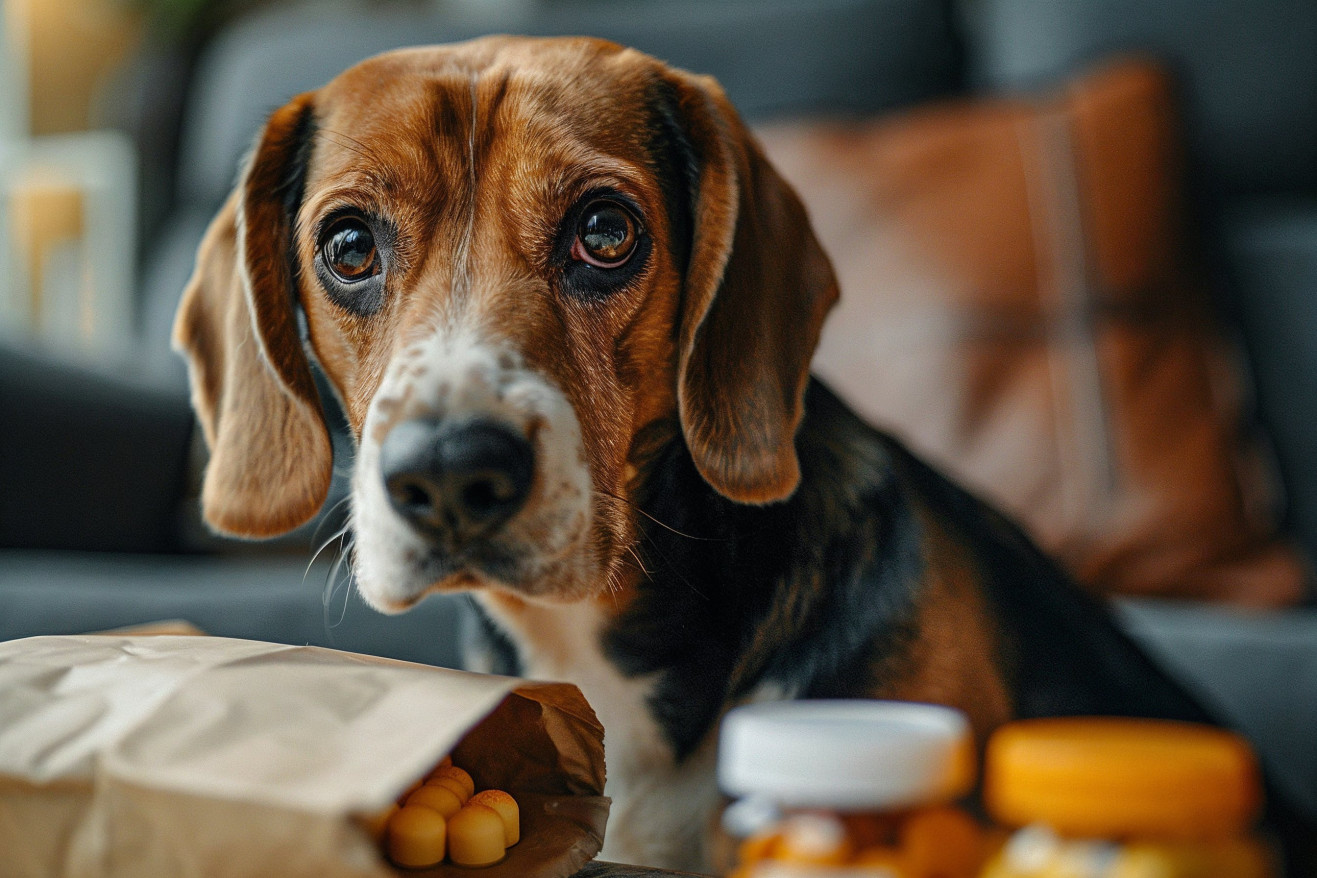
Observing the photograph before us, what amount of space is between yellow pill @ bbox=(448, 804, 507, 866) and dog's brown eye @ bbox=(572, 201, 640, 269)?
0.57 m

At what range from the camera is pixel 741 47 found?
245 centimetres

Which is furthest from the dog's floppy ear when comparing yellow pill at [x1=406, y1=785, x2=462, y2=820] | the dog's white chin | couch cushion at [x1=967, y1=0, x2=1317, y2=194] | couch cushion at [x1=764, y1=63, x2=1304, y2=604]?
couch cushion at [x1=967, y1=0, x2=1317, y2=194]

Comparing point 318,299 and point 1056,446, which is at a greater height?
point 318,299

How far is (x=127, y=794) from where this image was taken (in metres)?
0.51

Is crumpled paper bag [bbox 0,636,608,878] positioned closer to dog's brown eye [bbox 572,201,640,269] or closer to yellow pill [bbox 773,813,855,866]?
yellow pill [bbox 773,813,855,866]

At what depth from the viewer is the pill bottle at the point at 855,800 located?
1.47ft

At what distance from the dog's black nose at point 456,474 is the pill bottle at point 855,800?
39cm

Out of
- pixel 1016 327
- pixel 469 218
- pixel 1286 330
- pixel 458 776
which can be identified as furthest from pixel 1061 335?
pixel 458 776

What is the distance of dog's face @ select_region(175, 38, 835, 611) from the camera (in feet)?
2.95

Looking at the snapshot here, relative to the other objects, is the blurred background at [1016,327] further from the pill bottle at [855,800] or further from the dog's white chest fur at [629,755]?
the pill bottle at [855,800]

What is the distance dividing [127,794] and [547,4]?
3.05 meters

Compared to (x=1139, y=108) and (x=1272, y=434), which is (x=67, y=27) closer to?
(x=1139, y=108)

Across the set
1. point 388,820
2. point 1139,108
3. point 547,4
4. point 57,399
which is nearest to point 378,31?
point 547,4

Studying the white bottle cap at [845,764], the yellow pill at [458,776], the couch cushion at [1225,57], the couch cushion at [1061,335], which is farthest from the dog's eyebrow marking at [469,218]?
the couch cushion at [1225,57]
